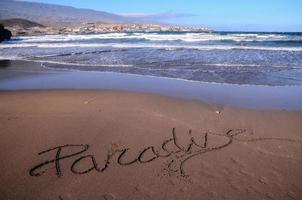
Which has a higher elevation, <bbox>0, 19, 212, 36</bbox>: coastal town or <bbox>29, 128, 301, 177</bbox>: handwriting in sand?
<bbox>29, 128, 301, 177</bbox>: handwriting in sand

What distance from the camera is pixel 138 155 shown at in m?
4.42

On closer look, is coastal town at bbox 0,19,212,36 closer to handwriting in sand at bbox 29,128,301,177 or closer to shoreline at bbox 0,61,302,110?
shoreline at bbox 0,61,302,110

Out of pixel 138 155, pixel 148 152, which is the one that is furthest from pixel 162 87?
pixel 138 155

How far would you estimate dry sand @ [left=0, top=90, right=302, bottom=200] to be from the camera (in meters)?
3.62

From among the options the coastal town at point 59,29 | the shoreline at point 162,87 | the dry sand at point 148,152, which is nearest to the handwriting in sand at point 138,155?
the dry sand at point 148,152

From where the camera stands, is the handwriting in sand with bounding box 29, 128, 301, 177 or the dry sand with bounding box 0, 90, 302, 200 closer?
the dry sand with bounding box 0, 90, 302, 200

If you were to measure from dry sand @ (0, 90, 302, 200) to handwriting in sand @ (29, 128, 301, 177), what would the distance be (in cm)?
1

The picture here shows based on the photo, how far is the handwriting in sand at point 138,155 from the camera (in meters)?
4.07

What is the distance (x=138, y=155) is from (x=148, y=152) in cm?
17

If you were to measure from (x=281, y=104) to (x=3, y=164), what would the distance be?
556 cm

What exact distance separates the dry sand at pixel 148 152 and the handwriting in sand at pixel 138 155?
0.01 metres

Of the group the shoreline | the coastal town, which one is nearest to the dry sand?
the shoreline

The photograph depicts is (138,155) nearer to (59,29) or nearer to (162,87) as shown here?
(162,87)

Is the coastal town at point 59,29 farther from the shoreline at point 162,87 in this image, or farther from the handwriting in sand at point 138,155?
the handwriting in sand at point 138,155
